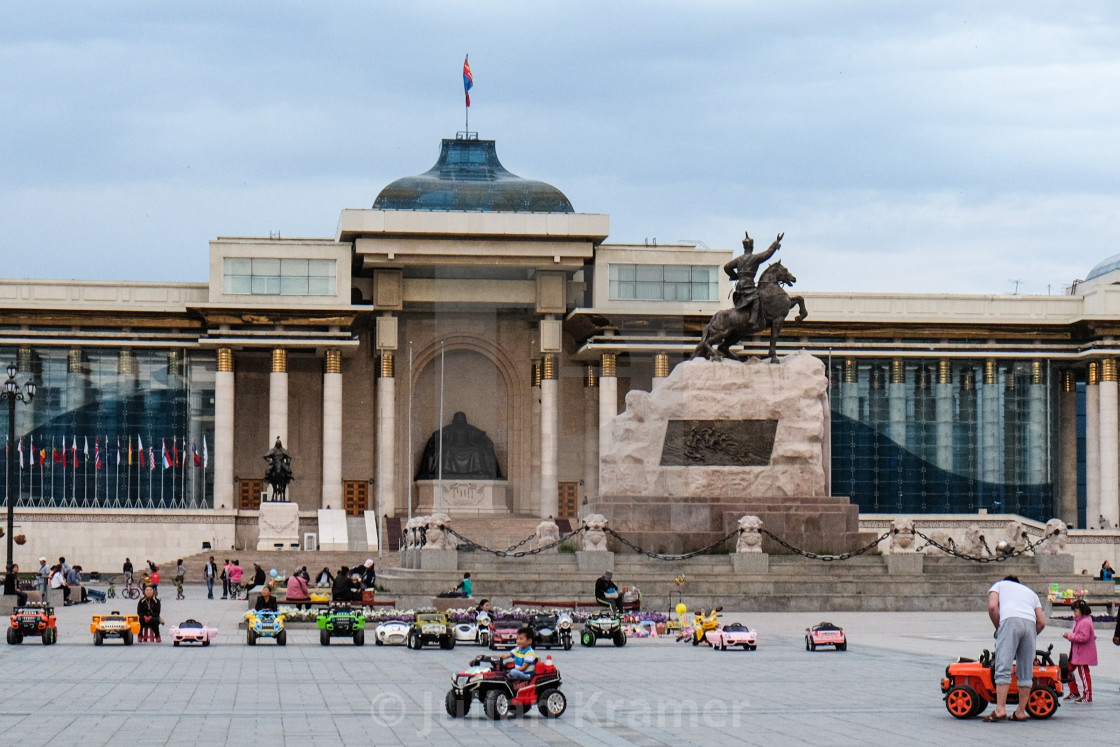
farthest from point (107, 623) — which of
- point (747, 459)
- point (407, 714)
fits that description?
point (747, 459)

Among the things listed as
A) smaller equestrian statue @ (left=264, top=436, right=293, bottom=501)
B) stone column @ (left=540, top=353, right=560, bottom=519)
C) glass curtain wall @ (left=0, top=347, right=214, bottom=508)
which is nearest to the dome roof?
stone column @ (left=540, top=353, right=560, bottom=519)

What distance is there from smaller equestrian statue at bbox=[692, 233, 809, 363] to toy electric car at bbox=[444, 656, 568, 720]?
26352 mm

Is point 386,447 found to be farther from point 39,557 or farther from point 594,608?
point 594,608

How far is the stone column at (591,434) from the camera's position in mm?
72750

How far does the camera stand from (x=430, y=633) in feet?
88.5

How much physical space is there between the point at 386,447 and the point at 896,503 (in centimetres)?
2173

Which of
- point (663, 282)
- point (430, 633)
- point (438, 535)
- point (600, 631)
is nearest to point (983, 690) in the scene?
point (600, 631)

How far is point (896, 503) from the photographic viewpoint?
75.2m

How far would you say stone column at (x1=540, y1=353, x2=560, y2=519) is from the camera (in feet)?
231

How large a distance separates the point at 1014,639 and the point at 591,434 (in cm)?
5720

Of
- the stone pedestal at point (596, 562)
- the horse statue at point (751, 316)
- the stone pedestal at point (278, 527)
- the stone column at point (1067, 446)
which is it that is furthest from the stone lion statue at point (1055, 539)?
the stone column at point (1067, 446)

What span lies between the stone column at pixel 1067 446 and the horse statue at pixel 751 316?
36.7 metres

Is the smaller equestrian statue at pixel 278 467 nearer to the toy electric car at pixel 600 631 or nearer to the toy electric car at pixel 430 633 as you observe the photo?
the toy electric car at pixel 430 633

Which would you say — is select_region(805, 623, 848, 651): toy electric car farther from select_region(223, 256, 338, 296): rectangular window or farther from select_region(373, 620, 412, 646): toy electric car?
select_region(223, 256, 338, 296): rectangular window
